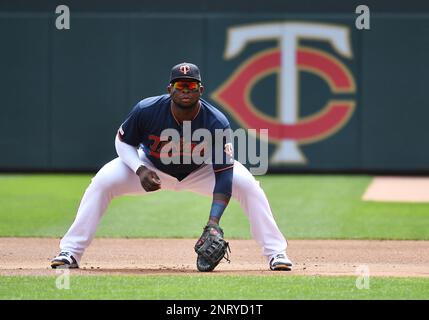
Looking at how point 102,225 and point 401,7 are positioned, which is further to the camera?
point 401,7

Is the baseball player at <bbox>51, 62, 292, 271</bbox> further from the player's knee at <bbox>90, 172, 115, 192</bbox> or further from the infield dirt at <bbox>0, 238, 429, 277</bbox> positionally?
the infield dirt at <bbox>0, 238, 429, 277</bbox>

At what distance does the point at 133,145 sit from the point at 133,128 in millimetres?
141

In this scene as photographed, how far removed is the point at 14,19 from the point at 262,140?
484cm

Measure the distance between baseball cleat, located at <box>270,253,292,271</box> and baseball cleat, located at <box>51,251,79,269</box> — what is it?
1390 millimetres

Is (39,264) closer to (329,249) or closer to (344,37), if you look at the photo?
(329,249)

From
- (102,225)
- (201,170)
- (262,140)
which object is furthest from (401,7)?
(201,170)

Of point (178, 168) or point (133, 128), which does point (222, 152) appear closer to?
point (178, 168)

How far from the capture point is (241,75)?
59.5 ft

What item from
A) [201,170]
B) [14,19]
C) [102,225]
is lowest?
[102,225]

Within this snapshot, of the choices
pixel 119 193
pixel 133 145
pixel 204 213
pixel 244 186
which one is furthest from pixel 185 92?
pixel 204 213

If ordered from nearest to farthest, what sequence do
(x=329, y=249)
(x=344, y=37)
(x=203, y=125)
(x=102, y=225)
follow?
1. (x=203, y=125)
2. (x=329, y=249)
3. (x=102, y=225)
4. (x=344, y=37)

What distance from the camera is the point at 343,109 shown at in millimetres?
17984

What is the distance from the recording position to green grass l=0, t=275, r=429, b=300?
232 inches
